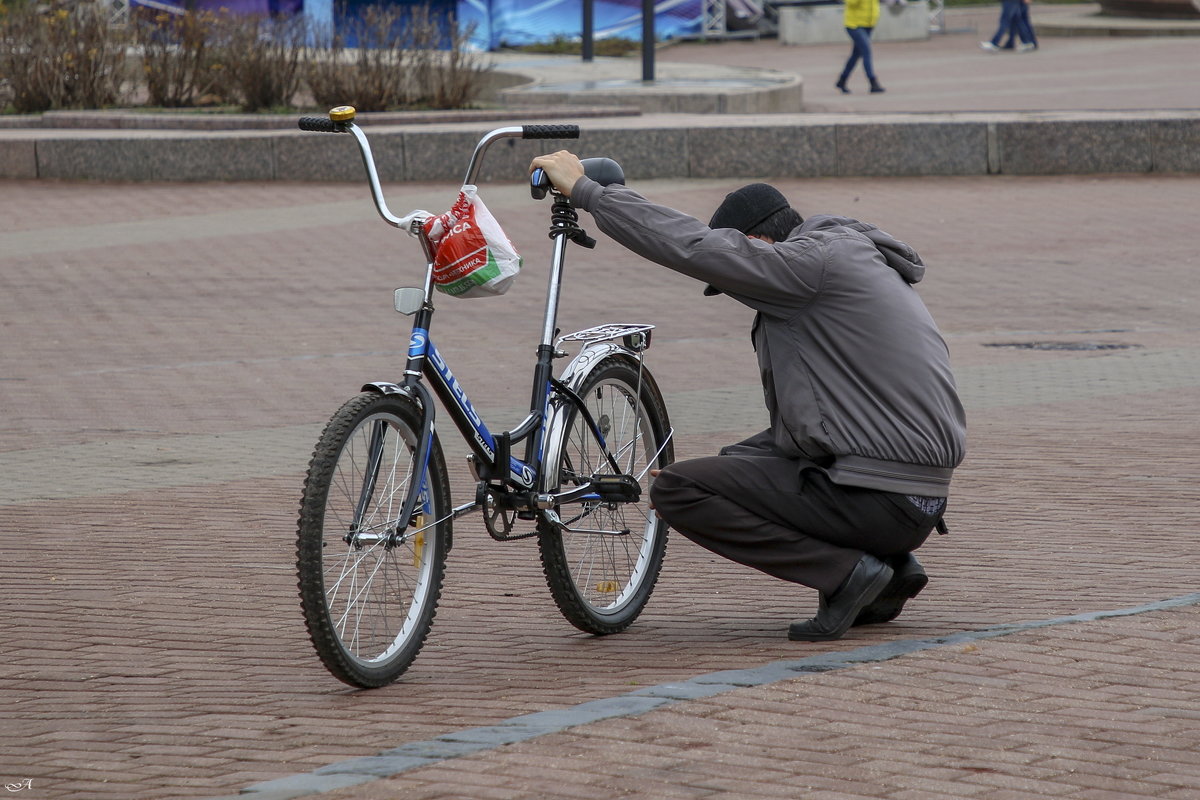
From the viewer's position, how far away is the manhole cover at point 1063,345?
10.3 m

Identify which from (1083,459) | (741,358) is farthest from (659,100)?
(1083,459)

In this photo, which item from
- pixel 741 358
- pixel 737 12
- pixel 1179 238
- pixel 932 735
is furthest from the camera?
pixel 737 12

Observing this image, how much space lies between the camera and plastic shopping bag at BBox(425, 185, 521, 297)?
448 cm

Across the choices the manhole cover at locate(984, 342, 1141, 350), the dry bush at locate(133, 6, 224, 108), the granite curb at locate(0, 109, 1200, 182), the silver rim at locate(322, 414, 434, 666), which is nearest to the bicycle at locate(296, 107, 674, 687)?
the silver rim at locate(322, 414, 434, 666)

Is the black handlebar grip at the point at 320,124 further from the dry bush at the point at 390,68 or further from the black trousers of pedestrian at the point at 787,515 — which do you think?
the dry bush at the point at 390,68

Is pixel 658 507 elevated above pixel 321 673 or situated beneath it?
elevated above

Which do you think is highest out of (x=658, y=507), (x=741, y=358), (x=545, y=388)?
(x=545, y=388)

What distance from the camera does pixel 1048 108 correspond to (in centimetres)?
2062

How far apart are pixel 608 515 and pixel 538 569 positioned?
0.85 m

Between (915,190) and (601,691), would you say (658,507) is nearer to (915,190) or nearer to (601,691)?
(601,691)

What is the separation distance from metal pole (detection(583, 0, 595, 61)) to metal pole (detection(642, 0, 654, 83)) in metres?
1.46

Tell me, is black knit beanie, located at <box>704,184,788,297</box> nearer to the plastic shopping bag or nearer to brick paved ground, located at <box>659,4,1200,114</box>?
the plastic shopping bag

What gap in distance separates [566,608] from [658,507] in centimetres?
37

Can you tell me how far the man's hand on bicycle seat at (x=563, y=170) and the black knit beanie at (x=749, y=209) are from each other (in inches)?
14.7
